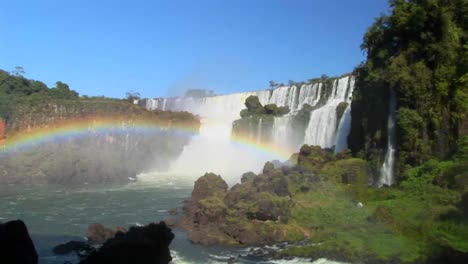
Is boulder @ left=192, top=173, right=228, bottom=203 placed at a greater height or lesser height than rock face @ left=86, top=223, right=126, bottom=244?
greater

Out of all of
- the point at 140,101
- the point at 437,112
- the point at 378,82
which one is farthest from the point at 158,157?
the point at 437,112

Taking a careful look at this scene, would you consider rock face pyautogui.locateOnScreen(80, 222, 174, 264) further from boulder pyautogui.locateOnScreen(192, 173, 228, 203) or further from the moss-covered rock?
the moss-covered rock

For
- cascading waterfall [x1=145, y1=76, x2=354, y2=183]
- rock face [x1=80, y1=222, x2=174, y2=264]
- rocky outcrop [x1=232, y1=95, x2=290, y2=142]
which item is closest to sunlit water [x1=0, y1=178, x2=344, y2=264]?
rock face [x1=80, y1=222, x2=174, y2=264]

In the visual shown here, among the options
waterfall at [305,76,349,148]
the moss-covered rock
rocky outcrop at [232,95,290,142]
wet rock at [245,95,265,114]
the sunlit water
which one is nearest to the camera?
the sunlit water

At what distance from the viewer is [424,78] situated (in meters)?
28.4

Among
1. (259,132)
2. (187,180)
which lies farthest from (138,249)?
(259,132)

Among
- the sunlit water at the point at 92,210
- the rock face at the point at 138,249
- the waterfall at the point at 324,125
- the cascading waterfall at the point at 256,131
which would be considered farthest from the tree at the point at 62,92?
the rock face at the point at 138,249

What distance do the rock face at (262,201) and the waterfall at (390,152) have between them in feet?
4.73

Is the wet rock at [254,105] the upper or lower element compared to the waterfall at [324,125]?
upper

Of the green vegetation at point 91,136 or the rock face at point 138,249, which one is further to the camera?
the green vegetation at point 91,136

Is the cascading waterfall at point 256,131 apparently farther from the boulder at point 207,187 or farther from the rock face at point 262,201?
the boulder at point 207,187

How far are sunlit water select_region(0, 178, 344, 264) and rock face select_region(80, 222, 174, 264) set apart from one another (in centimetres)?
599

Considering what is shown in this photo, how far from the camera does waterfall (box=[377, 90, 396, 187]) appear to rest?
30281 millimetres

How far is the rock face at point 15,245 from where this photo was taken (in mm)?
10768
